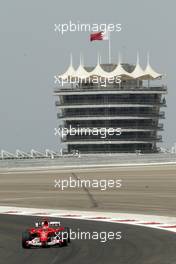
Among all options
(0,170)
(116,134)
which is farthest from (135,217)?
(116,134)

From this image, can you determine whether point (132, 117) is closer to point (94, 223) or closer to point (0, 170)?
point (0, 170)

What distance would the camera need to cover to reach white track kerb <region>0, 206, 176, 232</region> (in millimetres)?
33475

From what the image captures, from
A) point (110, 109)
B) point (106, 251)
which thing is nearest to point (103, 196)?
point (106, 251)

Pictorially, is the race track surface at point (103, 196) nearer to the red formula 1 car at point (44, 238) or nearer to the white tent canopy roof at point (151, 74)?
the red formula 1 car at point (44, 238)

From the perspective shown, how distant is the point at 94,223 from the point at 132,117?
117 metres

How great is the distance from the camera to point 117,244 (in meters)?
25.7

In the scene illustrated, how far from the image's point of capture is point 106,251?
23.8 m

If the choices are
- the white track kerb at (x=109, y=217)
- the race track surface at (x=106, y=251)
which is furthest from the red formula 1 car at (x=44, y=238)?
the white track kerb at (x=109, y=217)

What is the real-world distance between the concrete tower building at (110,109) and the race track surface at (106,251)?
387 feet

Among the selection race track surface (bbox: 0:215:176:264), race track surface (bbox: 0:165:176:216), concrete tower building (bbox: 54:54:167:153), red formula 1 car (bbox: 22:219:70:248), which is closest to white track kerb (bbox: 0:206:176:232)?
race track surface (bbox: 0:215:176:264)

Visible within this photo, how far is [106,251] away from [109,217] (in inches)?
549

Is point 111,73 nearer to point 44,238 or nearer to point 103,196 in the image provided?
point 103,196

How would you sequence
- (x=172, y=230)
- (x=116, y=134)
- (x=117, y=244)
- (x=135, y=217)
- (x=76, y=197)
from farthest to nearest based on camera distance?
(x=116, y=134), (x=76, y=197), (x=135, y=217), (x=172, y=230), (x=117, y=244)

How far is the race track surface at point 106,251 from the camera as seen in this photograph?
22.0 meters
